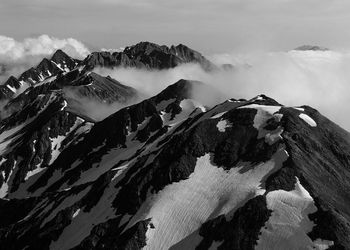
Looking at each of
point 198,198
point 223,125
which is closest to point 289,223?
point 198,198

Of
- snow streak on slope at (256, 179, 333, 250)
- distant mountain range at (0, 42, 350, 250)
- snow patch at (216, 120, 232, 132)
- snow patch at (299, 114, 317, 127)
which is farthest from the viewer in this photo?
snow patch at (299, 114, 317, 127)

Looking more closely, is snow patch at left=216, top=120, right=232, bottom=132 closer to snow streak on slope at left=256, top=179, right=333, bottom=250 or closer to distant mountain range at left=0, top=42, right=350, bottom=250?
distant mountain range at left=0, top=42, right=350, bottom=250

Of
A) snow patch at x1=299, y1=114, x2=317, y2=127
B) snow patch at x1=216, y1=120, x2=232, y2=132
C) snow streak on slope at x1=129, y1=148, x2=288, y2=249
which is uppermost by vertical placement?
snow patch at x1=299, y1=114, x2=317, y2=127

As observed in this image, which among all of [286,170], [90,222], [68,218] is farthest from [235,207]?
[68,218]

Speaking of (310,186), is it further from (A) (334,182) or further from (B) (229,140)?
(B) (229,140)

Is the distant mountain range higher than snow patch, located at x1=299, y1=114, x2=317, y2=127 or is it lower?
lower

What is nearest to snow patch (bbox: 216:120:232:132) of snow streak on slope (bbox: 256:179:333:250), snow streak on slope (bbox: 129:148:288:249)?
snow streak on slope (bbox: 129:148:288:249)

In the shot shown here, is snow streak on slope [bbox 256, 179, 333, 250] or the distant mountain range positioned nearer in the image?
snow streak on slope [bbox 256, 179, 333, 250]

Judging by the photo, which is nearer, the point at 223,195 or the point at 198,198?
the point at 223,195

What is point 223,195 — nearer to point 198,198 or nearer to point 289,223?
point 198,198

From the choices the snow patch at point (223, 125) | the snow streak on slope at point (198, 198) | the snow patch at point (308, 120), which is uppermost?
the snow patch at point (308, 120)

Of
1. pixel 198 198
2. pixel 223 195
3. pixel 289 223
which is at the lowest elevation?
pixel 198 198

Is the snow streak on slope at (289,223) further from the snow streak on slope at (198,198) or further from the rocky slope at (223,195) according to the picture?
the snow streak on slope at (198,198)

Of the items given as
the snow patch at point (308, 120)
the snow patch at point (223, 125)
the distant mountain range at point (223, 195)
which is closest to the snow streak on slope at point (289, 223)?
the distant mountain range at point (223, 195)
